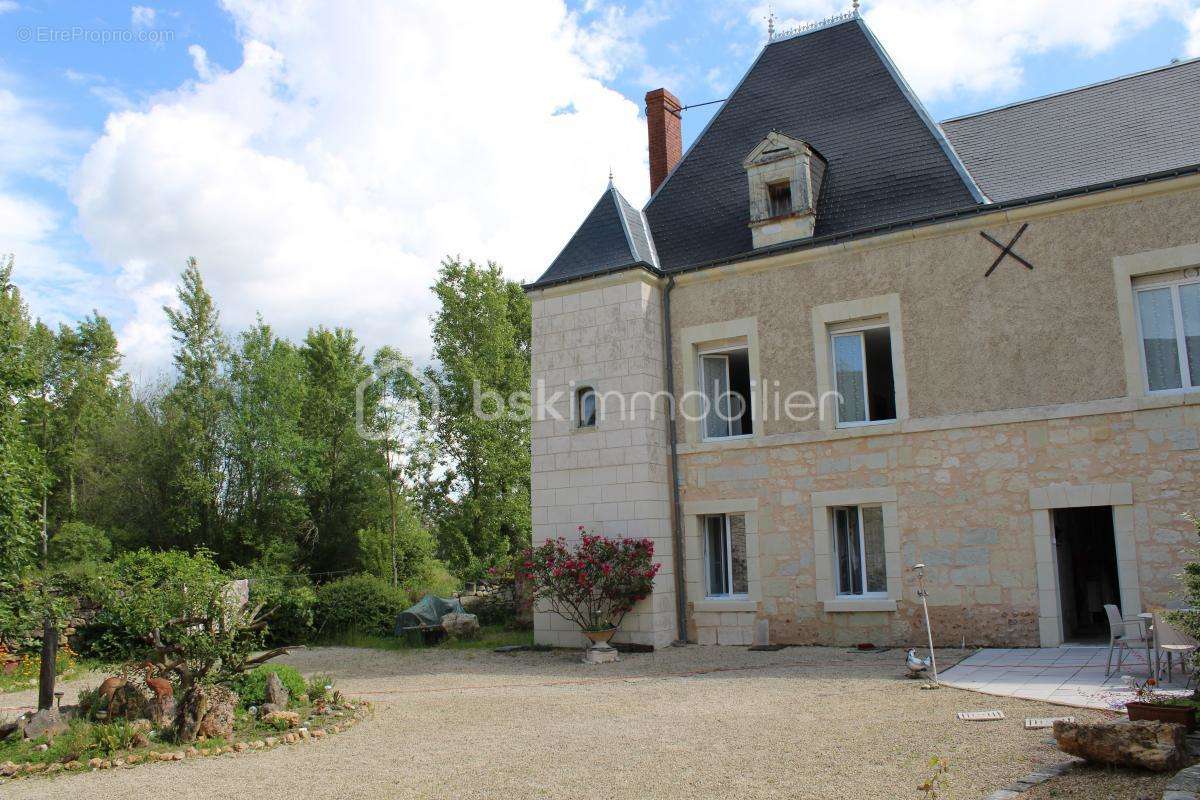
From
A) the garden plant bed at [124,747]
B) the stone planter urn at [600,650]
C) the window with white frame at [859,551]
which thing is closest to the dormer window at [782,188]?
the window with white frame at [859,551]

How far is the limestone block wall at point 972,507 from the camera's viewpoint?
33.4ft

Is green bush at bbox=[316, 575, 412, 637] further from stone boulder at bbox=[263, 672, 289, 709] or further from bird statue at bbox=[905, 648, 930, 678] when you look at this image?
bird statue at bbox=[905, 648, 930, 678]

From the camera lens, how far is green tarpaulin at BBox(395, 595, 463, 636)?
50.3 feet

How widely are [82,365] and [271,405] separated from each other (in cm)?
696

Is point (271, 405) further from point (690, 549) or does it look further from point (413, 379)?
point (690, 549)

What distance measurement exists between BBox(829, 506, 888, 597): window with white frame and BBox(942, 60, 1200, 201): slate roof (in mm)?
4507

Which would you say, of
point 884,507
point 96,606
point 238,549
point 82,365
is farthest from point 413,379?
point 884,507

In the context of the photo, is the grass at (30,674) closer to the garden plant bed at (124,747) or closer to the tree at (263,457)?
the garden plant bed at (124,747)

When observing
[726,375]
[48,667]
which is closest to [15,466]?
[48,667]

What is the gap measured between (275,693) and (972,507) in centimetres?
826

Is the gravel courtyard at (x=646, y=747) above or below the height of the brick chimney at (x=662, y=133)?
below

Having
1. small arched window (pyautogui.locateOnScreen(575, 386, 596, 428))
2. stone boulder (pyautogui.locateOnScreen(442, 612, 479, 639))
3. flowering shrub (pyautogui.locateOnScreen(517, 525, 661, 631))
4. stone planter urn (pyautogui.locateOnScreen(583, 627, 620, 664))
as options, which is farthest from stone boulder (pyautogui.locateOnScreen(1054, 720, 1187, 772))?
stone boulder (pyautogui.locateOnScreen(442, 612, 479, 639))

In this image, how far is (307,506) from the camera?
27.1m

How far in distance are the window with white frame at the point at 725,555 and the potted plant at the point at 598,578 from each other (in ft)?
3.18
